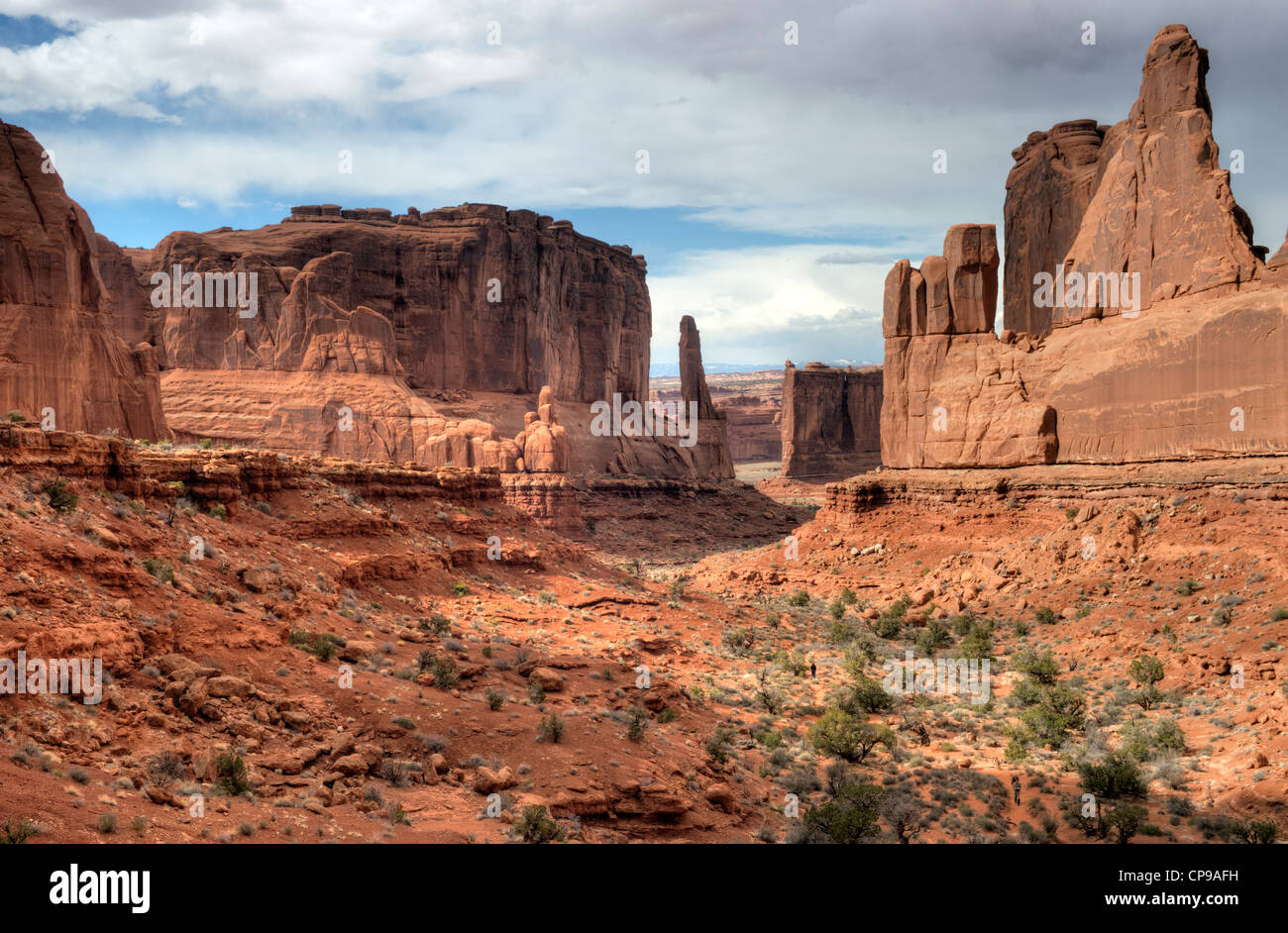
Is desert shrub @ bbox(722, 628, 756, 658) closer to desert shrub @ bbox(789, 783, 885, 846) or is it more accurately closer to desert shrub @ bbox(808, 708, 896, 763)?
desert shrub @ bbox(808, 708, 896, 763)

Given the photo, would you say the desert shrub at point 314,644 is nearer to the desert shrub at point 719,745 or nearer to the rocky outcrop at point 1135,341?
the desert shrub at point 719,745

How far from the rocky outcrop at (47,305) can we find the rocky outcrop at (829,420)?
259 feet

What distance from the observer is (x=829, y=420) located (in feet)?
340

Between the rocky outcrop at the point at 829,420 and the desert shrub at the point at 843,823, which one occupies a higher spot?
the rocky outcrop at the point at 829,420

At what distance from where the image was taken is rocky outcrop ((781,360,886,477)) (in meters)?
102

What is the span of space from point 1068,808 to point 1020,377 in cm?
2431

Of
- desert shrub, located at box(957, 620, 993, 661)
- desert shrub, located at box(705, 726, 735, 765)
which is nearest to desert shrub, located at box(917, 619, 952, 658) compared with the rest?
desert shrub, located at box(957, 620, 993, 661)

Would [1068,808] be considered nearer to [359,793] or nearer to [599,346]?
[359,793]

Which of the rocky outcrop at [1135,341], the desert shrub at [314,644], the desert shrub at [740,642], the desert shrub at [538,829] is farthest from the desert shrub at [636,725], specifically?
the rocky outcrop at [1135,341]

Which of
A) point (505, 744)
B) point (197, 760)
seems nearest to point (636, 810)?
point (505, 744)

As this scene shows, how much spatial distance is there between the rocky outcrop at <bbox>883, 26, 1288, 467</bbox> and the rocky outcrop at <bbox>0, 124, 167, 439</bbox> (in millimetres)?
31291

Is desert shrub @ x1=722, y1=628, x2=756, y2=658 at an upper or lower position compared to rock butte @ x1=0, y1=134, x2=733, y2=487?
lower

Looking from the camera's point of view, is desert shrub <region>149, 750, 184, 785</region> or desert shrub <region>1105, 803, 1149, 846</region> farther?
desert shrub <region>1105, 803, 1149, 846</region>

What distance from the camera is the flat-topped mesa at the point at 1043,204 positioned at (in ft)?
144
